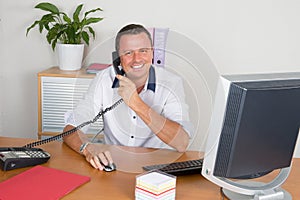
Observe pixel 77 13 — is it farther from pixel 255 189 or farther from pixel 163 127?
pixel 255 189

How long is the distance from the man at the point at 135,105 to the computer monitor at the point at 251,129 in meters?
0.28

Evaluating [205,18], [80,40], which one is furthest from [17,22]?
[205,18]

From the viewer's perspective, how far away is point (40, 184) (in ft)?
4.56

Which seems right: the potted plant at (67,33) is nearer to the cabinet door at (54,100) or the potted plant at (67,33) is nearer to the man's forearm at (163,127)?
the cabinet door at (54,100)

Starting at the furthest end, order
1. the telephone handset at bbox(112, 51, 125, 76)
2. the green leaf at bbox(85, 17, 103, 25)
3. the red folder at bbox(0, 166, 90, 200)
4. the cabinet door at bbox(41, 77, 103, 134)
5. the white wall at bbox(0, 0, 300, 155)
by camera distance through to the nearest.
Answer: the white wall at bbox(0, 0, 300, 155), the green leaf at bbox(85, 17, 103, 25), the cabinet door at bbox(41, 77, 103, 134), the telephone handset at bbox(112, 51, 125, 76), the red folder at bbox(0, 166, 90, 200)

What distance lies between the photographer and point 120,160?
1.60m

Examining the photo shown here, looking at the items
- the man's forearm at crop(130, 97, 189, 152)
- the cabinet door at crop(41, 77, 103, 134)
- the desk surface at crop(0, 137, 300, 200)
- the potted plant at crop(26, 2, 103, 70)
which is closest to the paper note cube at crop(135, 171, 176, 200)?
the desk surface at crop(0, 137, 300, 200)

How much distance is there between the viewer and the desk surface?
4.49 feet

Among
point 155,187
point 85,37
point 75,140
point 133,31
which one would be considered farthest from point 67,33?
point 155,187

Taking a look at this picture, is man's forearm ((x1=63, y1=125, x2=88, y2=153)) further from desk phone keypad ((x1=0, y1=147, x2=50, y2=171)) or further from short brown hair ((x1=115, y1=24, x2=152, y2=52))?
short brown hair ((x1=115, y1=24, x2=152, y2=52))

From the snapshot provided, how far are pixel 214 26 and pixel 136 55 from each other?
5.56 feet

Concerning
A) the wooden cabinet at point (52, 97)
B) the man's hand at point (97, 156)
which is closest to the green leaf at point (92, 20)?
the wooden cabinet at point (52, 97)

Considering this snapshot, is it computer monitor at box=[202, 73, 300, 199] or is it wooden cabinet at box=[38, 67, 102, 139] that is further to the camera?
wooden cabinet at box=[38, 67, 102, 139]

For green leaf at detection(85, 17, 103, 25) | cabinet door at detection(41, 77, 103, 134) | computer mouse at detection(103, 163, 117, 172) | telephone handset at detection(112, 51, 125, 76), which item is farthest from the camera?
green leaf at detection(85, 17, 103, 25)
